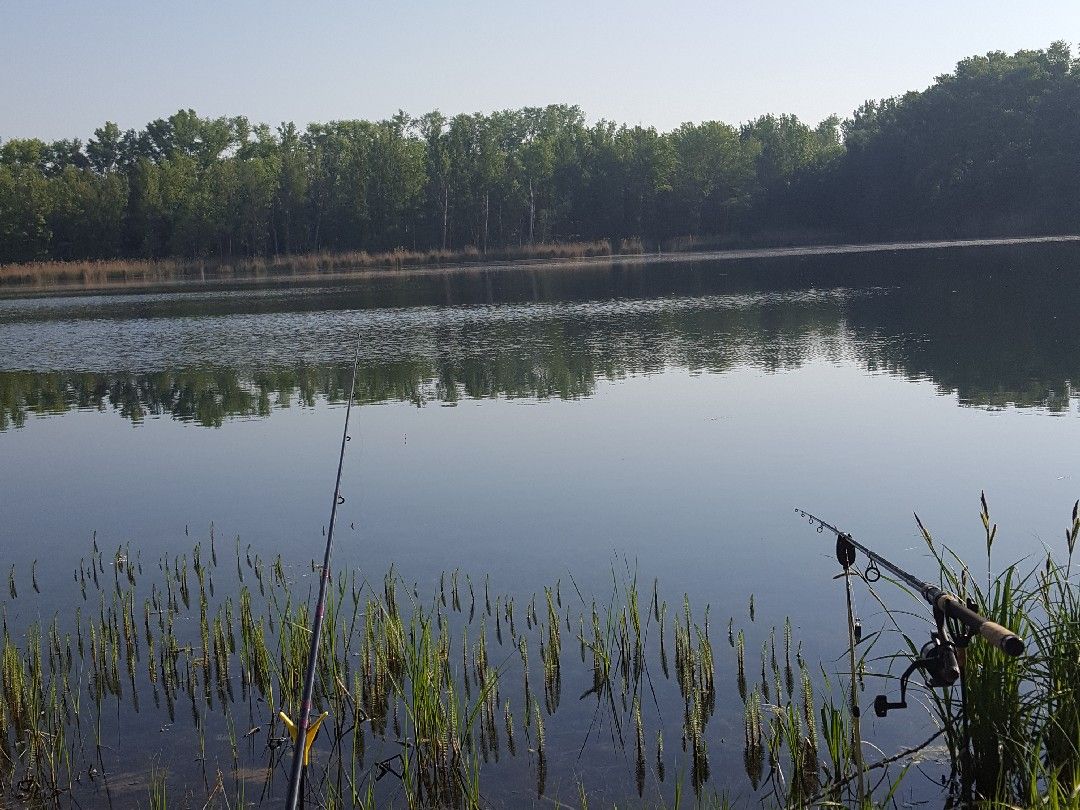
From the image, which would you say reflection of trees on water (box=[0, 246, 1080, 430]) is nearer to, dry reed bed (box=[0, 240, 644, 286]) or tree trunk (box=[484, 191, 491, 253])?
dry reed bed (box=[0, 240, 644, 286])

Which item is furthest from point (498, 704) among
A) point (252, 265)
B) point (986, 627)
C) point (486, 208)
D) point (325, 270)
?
point (486, 208)

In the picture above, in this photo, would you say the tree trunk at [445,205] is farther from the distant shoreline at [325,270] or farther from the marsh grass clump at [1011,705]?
the marsh grass clump at [1011,705]

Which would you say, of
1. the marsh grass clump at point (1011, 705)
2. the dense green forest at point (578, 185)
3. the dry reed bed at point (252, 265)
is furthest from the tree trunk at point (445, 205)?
the marsh grass clump at point (1011, 705)

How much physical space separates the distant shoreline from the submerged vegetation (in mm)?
48382

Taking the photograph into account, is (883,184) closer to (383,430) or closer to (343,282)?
(343,282)

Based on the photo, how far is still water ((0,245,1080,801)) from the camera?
772cm

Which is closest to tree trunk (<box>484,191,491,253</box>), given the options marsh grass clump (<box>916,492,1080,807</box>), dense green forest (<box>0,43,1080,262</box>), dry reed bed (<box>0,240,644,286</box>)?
dense green forest (<box>0,43,1080,262</box>)

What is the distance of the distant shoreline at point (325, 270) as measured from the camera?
58531 millimetres

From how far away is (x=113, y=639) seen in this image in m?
6.57

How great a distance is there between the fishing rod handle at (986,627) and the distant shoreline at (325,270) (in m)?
52.0

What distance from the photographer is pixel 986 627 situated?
291 cm

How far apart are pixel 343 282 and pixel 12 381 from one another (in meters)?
34.1

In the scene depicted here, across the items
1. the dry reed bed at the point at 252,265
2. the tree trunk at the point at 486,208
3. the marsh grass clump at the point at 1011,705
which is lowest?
the marsh grass clump at the point at 1011,705

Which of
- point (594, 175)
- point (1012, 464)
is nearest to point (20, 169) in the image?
point (594, 175)
